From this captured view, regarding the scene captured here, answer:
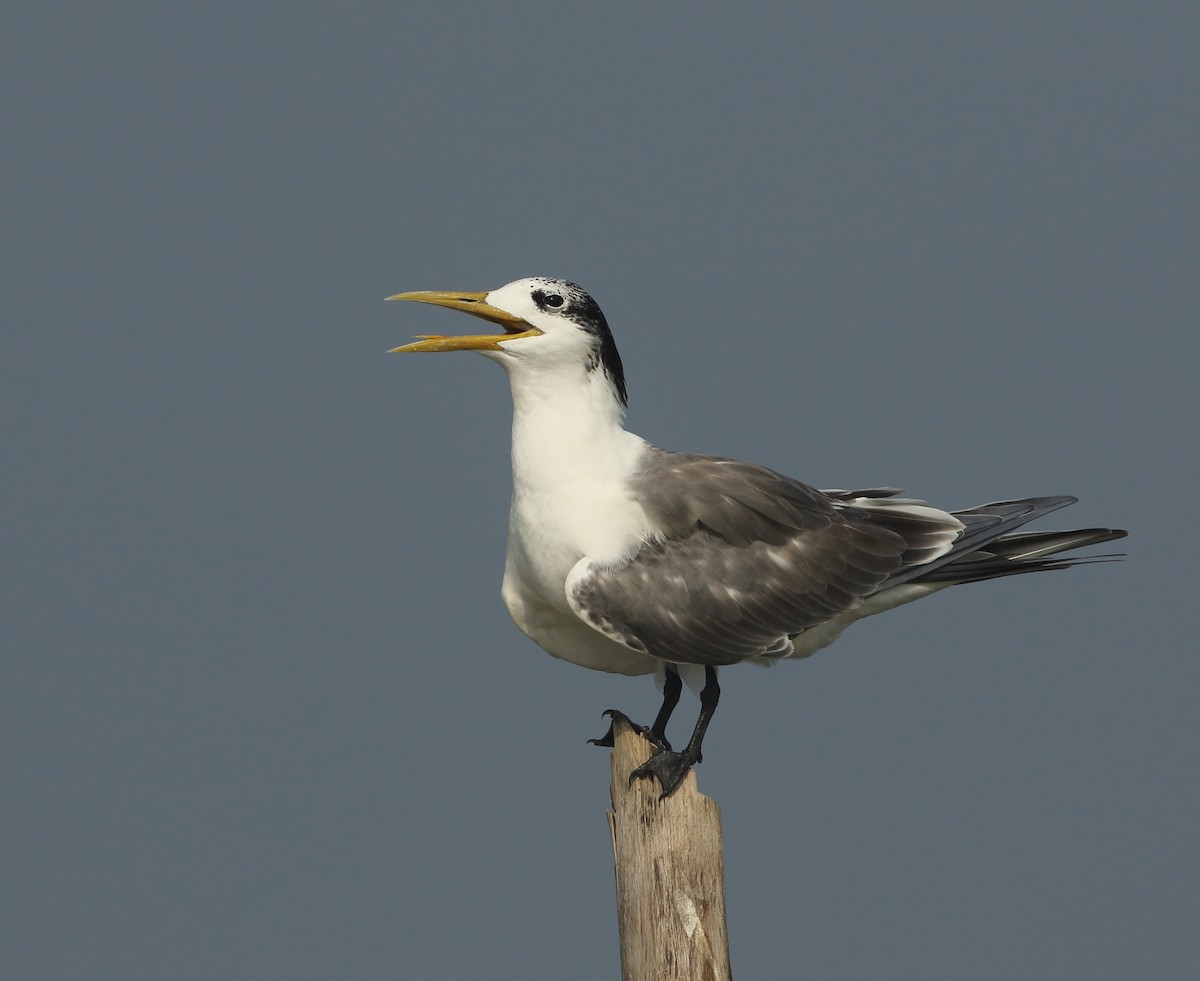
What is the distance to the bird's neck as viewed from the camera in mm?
6145

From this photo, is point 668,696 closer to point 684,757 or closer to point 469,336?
point 684,757

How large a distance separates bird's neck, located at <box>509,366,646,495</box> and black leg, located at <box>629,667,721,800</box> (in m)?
0.92

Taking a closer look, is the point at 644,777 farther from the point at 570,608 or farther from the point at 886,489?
the point at 886,489

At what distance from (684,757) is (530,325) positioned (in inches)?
69.2

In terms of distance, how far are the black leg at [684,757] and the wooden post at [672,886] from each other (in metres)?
0.04

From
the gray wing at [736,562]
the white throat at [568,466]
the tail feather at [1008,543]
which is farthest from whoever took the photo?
the tail feather at [1008,543]

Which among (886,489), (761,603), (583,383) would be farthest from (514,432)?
(886,489)

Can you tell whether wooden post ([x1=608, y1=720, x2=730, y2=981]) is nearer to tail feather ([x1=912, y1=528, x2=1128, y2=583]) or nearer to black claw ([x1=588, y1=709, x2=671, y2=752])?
black claw ([x1=588, y1=709, x2=671, y2=752])

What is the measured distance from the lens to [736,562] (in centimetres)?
617

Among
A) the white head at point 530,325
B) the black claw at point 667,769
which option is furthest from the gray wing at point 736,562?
the white head at point 530,325

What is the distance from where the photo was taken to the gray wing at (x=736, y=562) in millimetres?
5961

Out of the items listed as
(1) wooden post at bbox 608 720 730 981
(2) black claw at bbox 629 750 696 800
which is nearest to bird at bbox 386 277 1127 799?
(2) black claw at bbox 629 750 696 800

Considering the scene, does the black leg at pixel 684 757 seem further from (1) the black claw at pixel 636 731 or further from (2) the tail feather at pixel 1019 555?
(2) the tail feather at pixel 1019 555


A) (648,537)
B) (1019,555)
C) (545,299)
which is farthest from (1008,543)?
(545,299)
